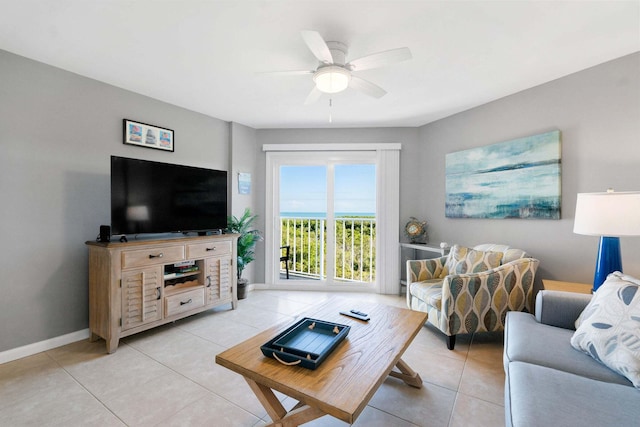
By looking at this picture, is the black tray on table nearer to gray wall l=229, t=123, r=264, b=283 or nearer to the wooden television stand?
the wooden television stand

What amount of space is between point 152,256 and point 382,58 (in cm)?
250

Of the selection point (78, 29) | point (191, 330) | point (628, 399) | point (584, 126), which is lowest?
point (191, 330)

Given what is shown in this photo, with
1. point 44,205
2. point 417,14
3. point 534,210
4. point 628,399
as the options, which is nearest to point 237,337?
point 44,205

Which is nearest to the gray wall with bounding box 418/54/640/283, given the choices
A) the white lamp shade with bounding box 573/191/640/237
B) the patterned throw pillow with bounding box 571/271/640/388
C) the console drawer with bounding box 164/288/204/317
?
the white lamp shade with bounding box 573/191/640/237

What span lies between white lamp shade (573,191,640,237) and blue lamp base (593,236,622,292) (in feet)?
0.62

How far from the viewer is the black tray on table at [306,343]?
4.28 feet

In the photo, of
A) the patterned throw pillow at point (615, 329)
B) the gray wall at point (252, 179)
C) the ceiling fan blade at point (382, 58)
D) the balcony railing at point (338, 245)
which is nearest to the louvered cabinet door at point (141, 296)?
the gray wall at point (252, 179)

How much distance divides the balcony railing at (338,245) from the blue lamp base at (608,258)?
258cm

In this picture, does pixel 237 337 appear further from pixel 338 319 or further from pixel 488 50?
pixel 488 50

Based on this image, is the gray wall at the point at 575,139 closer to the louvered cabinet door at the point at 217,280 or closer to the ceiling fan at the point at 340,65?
the ceiling fan at the point at 340,65

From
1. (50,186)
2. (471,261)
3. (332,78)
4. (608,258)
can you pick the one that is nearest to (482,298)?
(471,261)

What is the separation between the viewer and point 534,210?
2.78 m

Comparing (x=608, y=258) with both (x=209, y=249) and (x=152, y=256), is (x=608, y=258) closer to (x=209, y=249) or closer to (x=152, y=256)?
(x=209, y=249)

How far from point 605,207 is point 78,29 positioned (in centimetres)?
366
